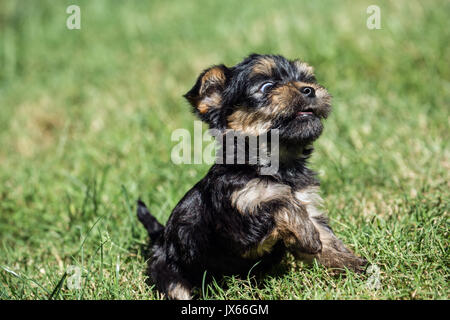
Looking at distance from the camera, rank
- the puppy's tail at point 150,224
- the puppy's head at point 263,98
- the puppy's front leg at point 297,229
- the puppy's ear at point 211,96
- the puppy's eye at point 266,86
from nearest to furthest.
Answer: the puppy's front leg at point 297,229
the puppy's head at point 263,98
the puppy's eye at point 266,86
the puppy's ear at point 211,96
the puppy's tail at point 150,224

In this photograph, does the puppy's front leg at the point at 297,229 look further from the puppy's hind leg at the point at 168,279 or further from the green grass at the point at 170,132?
the puppy's hind leg at the point at 168,279

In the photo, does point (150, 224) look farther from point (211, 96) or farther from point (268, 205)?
point (268, 205)

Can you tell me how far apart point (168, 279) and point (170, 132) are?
2704 mm

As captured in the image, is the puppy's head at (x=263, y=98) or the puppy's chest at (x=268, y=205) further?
the puppy's head at (x=263, y=98)

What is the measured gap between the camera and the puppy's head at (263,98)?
2906 mm

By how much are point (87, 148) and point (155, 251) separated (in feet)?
8.66

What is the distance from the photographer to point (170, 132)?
18.4 ft

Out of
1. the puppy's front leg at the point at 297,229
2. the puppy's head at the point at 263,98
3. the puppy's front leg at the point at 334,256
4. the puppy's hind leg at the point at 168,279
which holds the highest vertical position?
the puppy's head at the point at 263,98

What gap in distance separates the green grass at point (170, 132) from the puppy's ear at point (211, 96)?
1.05 m

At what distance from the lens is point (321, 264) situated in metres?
2.95

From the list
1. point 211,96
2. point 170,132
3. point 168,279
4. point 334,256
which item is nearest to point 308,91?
point 211,96

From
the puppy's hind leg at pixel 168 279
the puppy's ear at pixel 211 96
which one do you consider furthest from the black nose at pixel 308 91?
the puppy's hind leg at pixel 168 279

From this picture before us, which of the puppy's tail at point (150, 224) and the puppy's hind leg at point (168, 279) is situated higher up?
the puppy's tail at point (150, 224)
